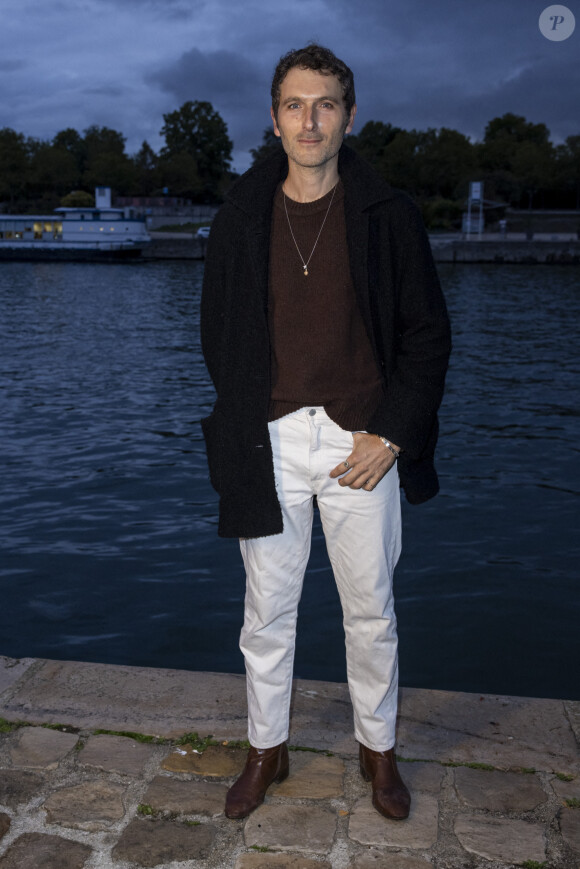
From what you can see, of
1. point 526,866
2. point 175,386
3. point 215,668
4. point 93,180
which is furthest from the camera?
point 93,180

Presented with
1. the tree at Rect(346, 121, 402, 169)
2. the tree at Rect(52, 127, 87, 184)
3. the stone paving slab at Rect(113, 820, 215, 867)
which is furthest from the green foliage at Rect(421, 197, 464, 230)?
the stone paving slab at Rect(113, 820, 215, 867)

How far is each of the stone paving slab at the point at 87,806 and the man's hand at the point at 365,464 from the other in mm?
1296

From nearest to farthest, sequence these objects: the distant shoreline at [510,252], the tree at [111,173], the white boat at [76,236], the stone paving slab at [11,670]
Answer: the stone paving slab at [11,670] → the distant shoreline at [510,252] → the white boat at [76,236] → the tree at [111,173]

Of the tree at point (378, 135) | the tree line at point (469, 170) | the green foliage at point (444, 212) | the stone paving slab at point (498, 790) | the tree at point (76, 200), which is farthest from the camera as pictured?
the tree at point (378, 135)

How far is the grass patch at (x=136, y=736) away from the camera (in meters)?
3.49

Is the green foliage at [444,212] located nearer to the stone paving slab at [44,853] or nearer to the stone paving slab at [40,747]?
the stone paving slab at [40,747]

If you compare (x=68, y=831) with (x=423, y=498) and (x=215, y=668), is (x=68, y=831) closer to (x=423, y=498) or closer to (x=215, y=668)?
(x=423, y=498)

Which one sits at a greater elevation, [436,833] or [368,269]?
[368,269]

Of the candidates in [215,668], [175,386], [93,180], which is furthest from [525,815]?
[93,180]

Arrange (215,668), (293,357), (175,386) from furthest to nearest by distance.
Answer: (175,386) → (215,668) → (293,357)

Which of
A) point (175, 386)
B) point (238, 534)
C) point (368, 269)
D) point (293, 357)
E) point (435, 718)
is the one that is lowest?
point (175, 386)

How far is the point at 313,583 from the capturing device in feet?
24.2

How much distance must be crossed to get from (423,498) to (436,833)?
1.07m

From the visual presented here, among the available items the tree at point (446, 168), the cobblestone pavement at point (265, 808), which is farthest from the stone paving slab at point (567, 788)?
the tree at point (446, 168)
